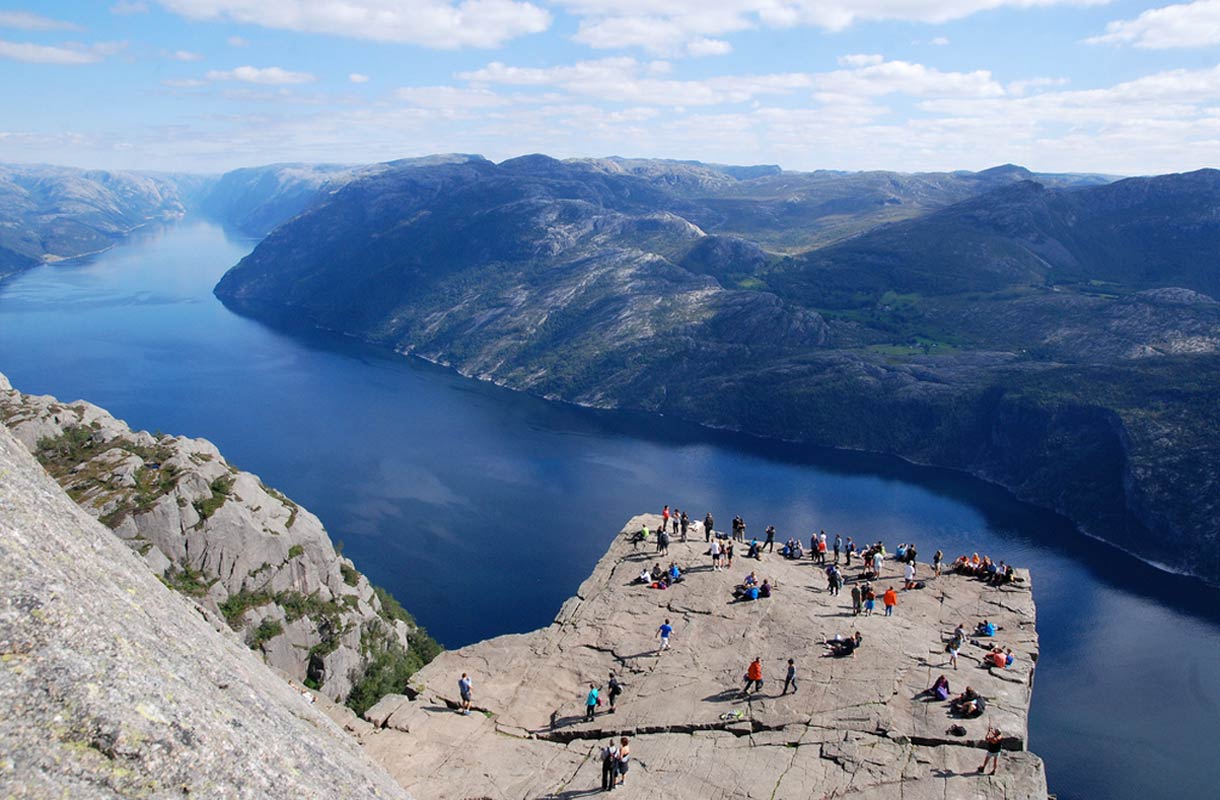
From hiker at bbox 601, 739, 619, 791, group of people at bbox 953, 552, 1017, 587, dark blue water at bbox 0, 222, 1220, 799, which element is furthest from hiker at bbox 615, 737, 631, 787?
dark blue water at bbox 0, 222, 1220, 799

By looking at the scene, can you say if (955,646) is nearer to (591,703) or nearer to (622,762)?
(591,703)

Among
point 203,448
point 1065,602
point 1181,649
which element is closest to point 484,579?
point 203,448

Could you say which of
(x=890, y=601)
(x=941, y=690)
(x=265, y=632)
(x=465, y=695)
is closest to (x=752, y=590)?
(x=890, y=601)

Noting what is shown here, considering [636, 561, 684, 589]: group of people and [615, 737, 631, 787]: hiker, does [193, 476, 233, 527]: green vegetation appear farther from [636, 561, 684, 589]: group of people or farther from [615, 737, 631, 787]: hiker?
[615, 737, 631, 787]: hiker

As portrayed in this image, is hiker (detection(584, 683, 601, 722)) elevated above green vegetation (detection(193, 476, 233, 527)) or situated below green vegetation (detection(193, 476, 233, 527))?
below

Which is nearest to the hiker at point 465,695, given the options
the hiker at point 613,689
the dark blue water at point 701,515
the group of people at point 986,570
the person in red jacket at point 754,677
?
the hiker at point 613,689

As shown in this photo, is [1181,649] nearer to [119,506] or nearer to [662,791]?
[662,791]
